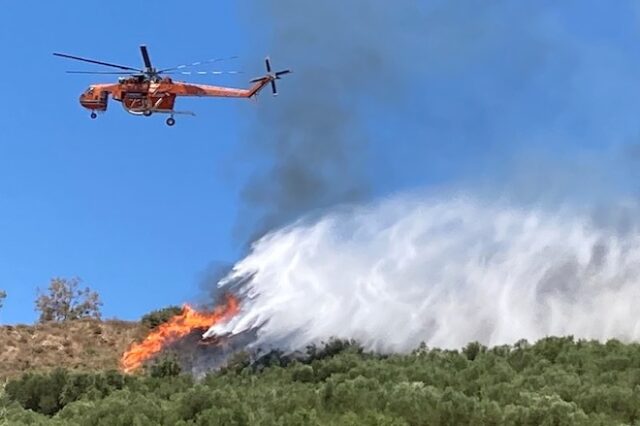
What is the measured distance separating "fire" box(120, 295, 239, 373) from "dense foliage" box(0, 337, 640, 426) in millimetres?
12916

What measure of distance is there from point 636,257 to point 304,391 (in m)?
39.1

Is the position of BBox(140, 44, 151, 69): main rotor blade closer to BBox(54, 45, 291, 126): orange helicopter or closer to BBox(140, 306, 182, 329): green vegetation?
BBox(54, 45, 291, 126): orange helicopter

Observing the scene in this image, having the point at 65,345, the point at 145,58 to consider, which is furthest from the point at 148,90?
the point at 65,345

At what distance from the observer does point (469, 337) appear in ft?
249

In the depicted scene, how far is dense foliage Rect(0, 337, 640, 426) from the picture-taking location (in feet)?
132

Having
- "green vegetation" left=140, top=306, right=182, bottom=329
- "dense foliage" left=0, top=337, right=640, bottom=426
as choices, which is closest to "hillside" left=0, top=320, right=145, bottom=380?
"green vegetation" left=140, top=306, right=182, bottom=329

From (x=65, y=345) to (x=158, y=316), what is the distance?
422 inches

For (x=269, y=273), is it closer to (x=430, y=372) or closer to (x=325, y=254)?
(x=325, y=254)

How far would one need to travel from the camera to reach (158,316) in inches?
4166

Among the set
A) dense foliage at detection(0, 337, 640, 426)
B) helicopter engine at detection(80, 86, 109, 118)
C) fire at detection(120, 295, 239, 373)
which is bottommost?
dense foliage at detection(0, 337, 640, 426)

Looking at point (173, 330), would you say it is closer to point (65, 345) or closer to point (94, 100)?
point (65, 345)

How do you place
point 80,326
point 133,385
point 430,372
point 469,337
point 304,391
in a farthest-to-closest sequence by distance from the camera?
point 80,326 < point 469,337 < point 133,385 < point 430,372 < point 304,391

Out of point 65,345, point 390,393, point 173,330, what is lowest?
point 390,393

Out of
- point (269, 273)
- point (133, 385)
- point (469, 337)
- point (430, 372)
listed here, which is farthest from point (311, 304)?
point (430, 372)
